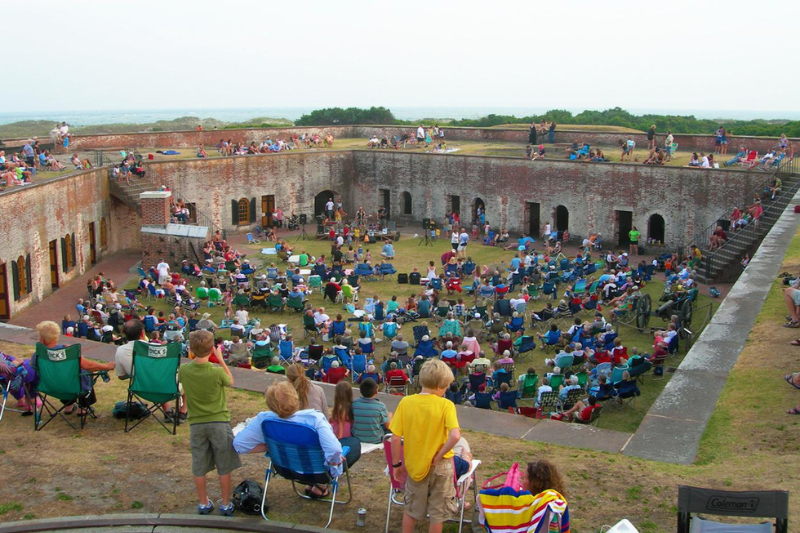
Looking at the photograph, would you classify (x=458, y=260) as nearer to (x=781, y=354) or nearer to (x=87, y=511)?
(x=781, y=354)

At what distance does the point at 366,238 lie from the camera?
3073 centimetres

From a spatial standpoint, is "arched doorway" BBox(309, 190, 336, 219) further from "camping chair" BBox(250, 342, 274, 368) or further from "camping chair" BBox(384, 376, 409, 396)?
"camping chair" BBox(384, 376, 409, 396)

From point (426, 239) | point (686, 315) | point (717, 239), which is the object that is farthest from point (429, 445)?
point (426, 239)

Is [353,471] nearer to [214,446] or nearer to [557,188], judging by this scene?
[214,446]

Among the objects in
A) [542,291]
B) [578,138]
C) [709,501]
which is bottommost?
[542,291]

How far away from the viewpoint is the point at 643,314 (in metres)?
18.2

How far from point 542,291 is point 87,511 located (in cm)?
1667

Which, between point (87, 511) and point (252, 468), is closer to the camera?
point (87, 511)

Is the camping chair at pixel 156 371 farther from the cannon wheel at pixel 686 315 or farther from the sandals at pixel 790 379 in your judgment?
the cannon wheel at pixel 686 315

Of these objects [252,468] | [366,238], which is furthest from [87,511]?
[366,238]

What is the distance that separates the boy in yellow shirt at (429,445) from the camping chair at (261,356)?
33.3ft

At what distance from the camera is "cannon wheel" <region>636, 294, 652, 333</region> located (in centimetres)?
1820

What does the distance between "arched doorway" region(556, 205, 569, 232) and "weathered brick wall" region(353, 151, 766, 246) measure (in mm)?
351

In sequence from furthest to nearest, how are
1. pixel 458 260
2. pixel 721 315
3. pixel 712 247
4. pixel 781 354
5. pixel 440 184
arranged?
pixel 440 184 → pixel 458 260 → pixel 712 247 → pixel 721 315 → pixel 781 354
